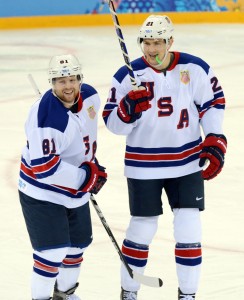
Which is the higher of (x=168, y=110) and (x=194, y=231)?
(x=168, y=110)

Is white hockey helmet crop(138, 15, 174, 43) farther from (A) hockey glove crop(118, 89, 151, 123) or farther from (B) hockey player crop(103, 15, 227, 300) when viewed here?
(A) hockey glove crop(118, 89, 151, 123)

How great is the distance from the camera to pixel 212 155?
12.5 ft

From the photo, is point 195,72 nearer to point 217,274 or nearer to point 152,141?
point 152,141

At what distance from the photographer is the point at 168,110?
384cm

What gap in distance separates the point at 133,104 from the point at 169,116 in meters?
0.21

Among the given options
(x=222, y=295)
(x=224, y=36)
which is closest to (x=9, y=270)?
(x=222, y=295)

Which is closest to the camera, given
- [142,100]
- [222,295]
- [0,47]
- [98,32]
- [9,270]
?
[142,100]

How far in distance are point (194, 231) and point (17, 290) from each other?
2.91ft

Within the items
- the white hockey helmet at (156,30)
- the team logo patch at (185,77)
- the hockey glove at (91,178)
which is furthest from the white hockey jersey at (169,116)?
the hockey glove at (91,178)

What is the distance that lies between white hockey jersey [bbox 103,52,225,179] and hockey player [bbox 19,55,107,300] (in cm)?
17

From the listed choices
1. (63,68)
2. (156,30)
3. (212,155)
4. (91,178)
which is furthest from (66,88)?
(212,155)

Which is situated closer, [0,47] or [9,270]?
[9,270]

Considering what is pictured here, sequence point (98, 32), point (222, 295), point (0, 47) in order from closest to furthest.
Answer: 1. point (222, 295)
2. point (0, 47)
3. point (98, 32)

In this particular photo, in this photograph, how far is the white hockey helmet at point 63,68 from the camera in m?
3.55
